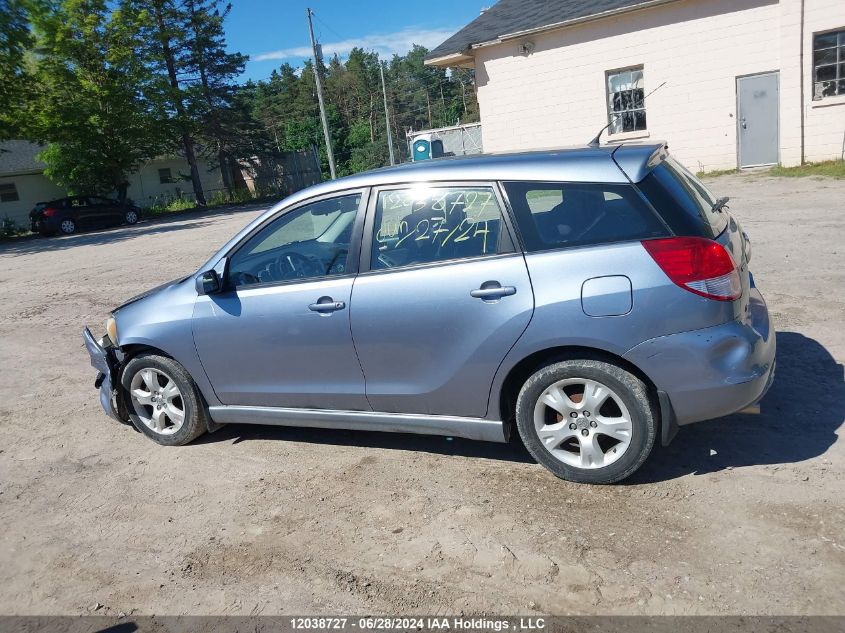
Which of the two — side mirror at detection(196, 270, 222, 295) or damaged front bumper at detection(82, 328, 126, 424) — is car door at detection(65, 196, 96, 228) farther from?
side mirror at detection(196, 270, 222, 295)

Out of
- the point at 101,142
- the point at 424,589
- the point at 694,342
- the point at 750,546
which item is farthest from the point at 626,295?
the point at 101,142

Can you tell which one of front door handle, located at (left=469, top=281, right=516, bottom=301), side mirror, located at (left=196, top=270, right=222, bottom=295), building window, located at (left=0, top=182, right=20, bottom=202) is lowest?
front door handle, located at (left=469, top=281, right=516, bottom=301)

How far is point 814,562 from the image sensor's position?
3031mm

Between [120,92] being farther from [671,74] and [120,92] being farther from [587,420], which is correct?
[587,420]

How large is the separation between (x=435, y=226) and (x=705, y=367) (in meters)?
1.66

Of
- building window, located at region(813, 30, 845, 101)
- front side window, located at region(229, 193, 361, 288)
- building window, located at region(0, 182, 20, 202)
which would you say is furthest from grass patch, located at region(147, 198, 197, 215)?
front side window, located at region(229, 193, 361, 288)

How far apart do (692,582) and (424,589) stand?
1.16 m

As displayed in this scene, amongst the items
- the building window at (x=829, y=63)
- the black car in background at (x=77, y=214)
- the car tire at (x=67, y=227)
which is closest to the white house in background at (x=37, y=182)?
the black car in background at (x=77, y=214)

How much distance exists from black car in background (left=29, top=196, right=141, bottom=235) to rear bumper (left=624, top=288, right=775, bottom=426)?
3072 centimetres

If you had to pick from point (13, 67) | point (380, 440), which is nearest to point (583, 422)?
point (380, 440)

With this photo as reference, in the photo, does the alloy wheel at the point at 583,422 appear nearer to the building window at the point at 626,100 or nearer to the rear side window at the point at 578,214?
the rear side window at the point at 578,214

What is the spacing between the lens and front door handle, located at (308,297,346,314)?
4.22 meters

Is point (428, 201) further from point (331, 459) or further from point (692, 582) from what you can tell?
point (692, 582)

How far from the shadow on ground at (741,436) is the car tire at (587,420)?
0.80 feet
